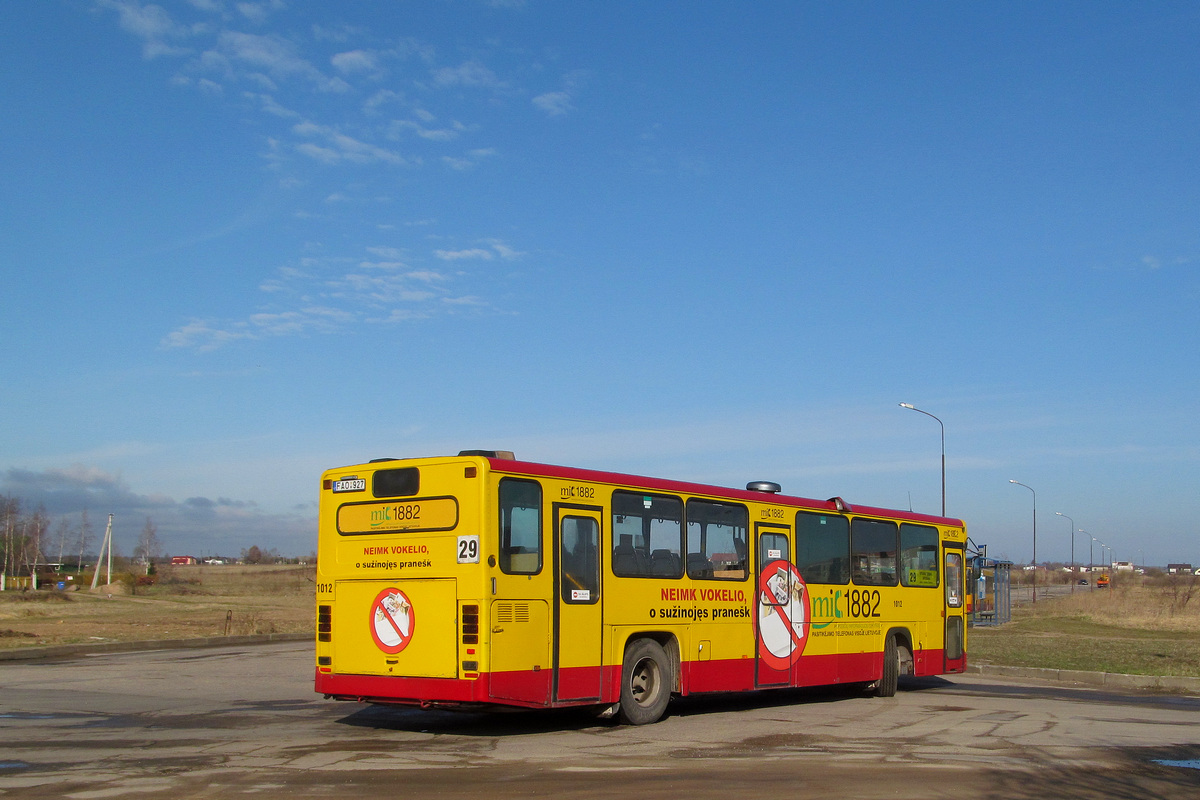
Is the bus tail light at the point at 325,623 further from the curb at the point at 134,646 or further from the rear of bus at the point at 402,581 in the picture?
the curb at the point at 134,646

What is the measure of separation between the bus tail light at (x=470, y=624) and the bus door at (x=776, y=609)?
5.07m

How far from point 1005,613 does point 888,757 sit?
31266 mm

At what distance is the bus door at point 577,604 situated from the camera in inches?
470

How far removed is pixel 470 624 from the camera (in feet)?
36.7

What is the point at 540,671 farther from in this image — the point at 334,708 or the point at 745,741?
the point at 334,708

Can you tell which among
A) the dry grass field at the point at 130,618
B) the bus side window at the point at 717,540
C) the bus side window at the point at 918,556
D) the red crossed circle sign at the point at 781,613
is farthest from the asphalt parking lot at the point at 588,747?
the dry grass field at the point at 130,618

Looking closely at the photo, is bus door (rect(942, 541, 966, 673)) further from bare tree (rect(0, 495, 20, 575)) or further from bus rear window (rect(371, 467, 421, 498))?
bare tree (rect(0, 495, 20, 575))

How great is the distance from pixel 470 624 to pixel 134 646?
17538 millimetres

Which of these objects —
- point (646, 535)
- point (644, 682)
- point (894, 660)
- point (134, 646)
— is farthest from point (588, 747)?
point (134, 646)

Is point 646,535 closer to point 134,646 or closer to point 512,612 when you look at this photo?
point 512,612

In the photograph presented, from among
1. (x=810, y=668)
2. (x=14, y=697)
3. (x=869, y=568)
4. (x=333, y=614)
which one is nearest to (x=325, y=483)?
(x=333, y=614)

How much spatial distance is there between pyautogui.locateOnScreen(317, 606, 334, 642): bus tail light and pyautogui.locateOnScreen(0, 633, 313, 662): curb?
13.6 metres

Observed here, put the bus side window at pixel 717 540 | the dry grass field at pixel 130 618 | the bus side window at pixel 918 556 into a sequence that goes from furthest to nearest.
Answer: the dry grass field at pixel 130 618 → the bus side window at pixel 918 556 → the bus side window at pixel 717 540

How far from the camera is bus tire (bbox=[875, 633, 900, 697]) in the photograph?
17.3m
